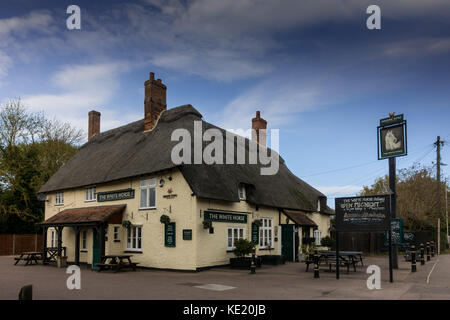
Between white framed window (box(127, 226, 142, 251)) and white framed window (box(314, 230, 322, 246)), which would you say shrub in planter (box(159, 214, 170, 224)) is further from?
white framed window (box(314, 230, 322, 246))

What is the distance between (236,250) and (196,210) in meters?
3.01

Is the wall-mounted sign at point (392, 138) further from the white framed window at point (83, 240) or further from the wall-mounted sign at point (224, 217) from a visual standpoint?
the white framed window at point (83, 240)

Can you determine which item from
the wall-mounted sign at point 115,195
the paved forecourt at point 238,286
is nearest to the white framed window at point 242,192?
the paved forecourt at point 238,286

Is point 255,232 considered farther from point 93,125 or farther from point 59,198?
point 93,125

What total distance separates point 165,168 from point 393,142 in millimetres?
10615

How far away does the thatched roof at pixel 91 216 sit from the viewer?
19.7 metres

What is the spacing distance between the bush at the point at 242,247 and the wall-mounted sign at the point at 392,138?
7.50 metres

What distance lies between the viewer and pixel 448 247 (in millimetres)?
43125

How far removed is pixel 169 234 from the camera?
1852cm

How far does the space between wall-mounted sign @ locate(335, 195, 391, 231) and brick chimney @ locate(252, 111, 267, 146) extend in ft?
58.2

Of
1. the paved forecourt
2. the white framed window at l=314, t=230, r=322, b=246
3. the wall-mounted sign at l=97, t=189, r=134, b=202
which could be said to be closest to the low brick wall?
the wall-mounted sign at l=97, t=189, r=134, b=202

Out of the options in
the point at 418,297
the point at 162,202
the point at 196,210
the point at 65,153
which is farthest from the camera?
the point at 65,153
